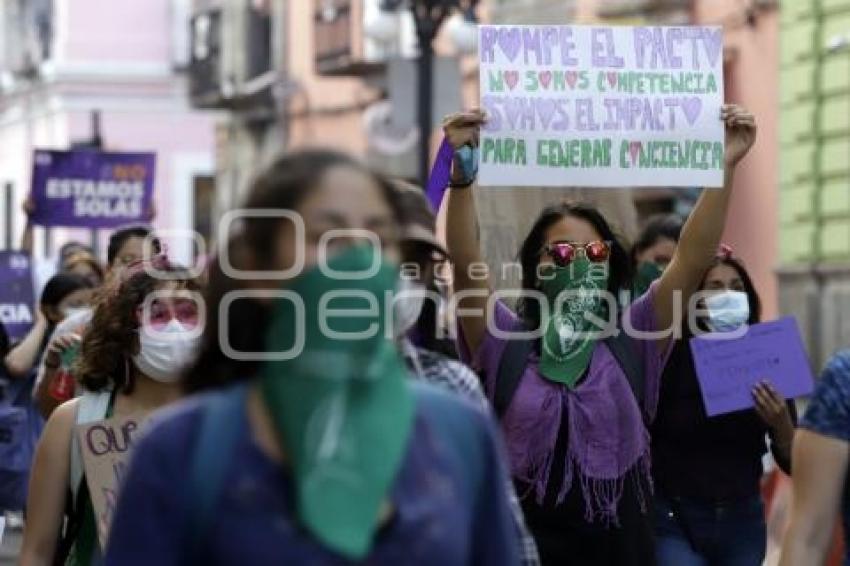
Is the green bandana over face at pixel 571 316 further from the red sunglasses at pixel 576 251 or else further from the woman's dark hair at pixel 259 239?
the woman's dark hair at pixel 259 239

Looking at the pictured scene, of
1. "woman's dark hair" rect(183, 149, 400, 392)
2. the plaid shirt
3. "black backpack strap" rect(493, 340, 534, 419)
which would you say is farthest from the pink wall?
"woman's dark hair" rect(183, 149, 400, 392)

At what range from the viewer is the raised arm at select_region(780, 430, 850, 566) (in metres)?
4.88

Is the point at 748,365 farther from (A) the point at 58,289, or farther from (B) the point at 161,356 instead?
(A) the point at 58,289

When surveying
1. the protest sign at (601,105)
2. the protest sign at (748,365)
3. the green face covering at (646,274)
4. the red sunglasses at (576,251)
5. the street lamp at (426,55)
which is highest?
the street lamp at (426,55)

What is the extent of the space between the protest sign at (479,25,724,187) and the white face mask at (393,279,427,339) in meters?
2.30

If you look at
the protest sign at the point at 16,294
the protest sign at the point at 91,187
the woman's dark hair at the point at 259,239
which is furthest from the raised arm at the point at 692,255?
the protest sign at the point at 91,187

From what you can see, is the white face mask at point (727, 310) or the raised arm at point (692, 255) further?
the white face mask at point (727, 310)

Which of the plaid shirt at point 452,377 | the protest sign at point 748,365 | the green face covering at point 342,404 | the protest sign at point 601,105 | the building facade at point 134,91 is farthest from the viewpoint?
the building facade at point 134,91

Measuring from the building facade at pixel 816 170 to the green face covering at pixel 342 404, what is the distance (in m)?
17.9

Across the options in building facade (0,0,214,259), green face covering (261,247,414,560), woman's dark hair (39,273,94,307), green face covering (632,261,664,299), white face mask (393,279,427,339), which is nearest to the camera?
green face covering (261,247,414,560)

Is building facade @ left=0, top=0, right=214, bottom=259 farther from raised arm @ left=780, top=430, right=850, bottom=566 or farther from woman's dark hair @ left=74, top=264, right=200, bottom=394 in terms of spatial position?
raised arm @ left=780, top=430, right=850, bottom=566

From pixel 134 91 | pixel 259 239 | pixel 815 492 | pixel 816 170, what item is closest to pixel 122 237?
pixel 815 492

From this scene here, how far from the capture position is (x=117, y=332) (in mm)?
6348

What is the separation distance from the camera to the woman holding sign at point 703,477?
7828mm
